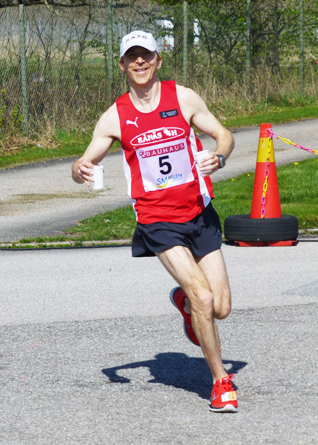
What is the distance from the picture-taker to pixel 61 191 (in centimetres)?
1210

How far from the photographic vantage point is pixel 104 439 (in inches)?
150

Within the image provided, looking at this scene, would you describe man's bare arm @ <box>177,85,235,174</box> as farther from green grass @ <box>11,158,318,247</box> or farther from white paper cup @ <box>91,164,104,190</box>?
green grass @ <box>11,158,318,247</box>

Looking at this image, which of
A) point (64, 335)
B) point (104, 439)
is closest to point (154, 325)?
point (64, 335)

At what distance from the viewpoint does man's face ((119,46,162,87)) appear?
4523mm

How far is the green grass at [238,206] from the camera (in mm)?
9141

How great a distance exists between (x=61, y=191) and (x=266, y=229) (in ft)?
15.0

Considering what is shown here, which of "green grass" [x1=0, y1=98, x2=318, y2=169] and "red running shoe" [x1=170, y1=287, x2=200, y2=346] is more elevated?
"green grass" [x1=0, y1=98, x2=318, y2=169]

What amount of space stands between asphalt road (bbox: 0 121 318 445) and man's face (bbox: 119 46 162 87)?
5.82 ft

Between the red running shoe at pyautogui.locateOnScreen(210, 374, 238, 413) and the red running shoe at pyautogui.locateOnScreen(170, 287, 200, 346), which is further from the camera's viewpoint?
the red running shoe at pyautogui.locateOnScreen(170, 287, 200, 346)

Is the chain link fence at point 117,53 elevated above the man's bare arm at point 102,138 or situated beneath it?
elevated above

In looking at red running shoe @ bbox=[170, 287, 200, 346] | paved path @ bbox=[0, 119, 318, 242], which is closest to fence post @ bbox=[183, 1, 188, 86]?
paved path @ bbox=[0, 119, 318, 242]

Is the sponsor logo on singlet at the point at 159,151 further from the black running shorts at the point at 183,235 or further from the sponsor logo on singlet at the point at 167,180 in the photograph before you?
the black running shorts at the point at 183,235

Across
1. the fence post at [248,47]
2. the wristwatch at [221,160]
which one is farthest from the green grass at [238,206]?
the fence post at [248,47]

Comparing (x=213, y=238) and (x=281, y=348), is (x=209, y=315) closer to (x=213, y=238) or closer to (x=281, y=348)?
(x=213, y=238)
